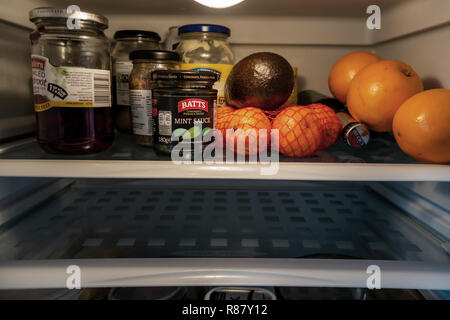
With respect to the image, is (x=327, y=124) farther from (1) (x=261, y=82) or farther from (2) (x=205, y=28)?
(2) (x=205, y=28)

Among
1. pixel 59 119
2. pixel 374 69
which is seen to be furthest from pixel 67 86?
pixel 374 69

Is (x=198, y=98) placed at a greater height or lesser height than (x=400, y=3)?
lesser

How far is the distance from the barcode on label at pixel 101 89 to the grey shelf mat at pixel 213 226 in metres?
0.38

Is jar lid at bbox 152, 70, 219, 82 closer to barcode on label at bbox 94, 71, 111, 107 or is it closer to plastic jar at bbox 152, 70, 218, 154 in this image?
plastic jar at bbox 152, 70, 218, 154

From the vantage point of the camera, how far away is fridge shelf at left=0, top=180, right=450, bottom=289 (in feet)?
2.06

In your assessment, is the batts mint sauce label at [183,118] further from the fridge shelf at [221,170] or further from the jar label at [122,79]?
the jar label at [122,79]

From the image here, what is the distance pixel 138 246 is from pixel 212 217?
0.82 ft

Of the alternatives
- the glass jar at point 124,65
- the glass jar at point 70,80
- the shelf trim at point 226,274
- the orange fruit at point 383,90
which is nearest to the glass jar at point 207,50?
the glass jar at point 124,65

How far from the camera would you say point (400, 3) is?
958 mm

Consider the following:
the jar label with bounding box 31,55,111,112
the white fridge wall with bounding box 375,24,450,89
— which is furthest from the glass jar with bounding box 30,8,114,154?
the white fridge wall with bounding box 375,24,450,89

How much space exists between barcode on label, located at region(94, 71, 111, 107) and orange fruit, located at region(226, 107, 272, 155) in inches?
11.0

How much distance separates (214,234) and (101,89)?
0.48 metres

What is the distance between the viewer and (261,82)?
767mm
